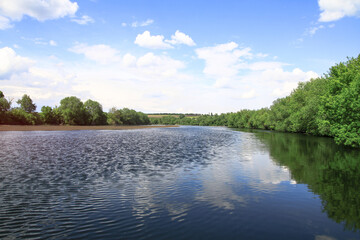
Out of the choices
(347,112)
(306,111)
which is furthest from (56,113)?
(347,112)

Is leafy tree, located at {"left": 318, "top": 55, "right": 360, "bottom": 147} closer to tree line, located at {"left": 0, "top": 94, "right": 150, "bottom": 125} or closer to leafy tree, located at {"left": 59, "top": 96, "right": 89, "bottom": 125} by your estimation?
tree line, located at {"left": 0, "top": 94, "right": 150, "bottom": 125}

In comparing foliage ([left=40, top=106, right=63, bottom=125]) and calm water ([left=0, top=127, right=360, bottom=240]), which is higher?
foliage ([left=40, top=106, right=63, bottom=125])

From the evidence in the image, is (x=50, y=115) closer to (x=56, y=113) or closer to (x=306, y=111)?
(x=56, y=113)

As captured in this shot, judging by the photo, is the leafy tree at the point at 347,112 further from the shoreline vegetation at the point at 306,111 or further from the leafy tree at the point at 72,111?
the leafy tree at the point at 72,111

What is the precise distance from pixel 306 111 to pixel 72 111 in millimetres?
129513

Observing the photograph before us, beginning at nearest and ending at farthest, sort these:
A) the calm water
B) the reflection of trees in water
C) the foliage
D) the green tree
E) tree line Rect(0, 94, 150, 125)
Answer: the calm water < the reflection of trees in water < tree line Rect(0, 94, 150, 125) < the foliage < the green tree

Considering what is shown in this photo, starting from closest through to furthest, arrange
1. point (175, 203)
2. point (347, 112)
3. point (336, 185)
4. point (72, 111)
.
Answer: point (175, 203) < point (336, 185) < point (347, 112) < point (72, 111)

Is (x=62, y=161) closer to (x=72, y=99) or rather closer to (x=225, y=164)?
(x=225, y=164)

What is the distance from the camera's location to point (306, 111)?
2805 inches

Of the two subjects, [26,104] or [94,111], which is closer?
[26,104]

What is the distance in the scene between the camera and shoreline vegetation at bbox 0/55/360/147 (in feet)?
129

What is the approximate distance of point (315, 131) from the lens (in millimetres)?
75938

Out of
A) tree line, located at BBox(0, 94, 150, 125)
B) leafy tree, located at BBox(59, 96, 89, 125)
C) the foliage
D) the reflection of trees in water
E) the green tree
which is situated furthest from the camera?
the green tree

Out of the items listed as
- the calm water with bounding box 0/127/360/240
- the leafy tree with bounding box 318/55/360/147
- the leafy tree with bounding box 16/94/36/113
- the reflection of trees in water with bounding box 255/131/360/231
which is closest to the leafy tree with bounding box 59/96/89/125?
the leafy tree with bounding box 16/94/36/113
